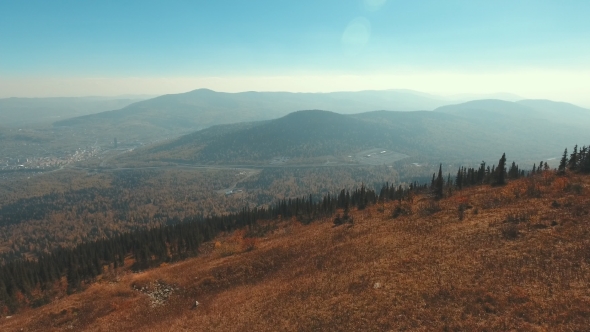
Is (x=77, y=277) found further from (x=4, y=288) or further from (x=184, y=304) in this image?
(x=184, y=304)

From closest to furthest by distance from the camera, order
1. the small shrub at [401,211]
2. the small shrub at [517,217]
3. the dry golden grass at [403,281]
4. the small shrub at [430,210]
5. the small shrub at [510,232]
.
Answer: the dry golden grass at [403,281] < the small shrub at [510,232] < the small shrub at [517,217] < the small shrub at [430,210] < the small shrub at [401,211]

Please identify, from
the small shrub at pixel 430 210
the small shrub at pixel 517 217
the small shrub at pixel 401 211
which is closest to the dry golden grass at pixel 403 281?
the small shrub at pixel 517 217

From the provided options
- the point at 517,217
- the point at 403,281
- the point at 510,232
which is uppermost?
the point at 517,217

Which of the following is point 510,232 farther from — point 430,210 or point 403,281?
point 430,210

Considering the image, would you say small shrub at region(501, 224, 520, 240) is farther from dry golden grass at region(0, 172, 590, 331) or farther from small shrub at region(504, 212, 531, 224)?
small shrub at region(504, 212, 531, 224)

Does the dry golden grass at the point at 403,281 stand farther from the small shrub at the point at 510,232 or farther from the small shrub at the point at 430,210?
the small shrub at the point at 430,210

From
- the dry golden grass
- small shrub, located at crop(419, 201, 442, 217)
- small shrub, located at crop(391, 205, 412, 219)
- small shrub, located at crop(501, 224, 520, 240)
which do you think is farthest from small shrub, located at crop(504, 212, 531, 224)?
small shrub, located at crop(391, 205, 412, 219)

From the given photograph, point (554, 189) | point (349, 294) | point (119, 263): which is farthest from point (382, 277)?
point (119, 263)

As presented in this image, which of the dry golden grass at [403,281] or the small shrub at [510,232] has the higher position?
the small shrub at [510,232]

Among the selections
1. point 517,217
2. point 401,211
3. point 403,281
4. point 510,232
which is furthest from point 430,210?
point 403,281
